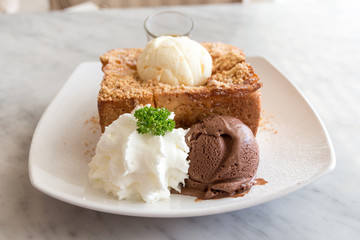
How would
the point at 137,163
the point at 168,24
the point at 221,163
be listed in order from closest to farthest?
1. the point at 137,163
2. the point at 221,163
3. the point at 168,24

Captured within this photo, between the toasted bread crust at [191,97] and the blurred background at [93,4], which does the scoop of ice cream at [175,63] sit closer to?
the toasted bread crust at [191,97]

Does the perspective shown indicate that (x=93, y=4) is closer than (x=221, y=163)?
No

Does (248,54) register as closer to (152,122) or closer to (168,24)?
(168,24)

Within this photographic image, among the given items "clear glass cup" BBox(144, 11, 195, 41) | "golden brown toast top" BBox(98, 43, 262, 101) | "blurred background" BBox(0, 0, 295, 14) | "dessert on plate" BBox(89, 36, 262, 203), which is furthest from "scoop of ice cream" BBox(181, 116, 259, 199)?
"blurred background" BBox(0, 0, 295, 14)

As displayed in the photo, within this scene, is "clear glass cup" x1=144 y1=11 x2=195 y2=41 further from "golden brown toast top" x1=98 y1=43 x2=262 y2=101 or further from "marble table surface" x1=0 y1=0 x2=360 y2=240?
"marble table surface" x1=0 y1=0 x2=360 y2=240

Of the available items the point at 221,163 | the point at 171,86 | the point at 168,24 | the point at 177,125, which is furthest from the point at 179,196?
the point at 168,24

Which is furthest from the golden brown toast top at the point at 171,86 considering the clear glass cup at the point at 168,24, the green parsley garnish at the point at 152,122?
the clear glass cup at the point at 168,24
